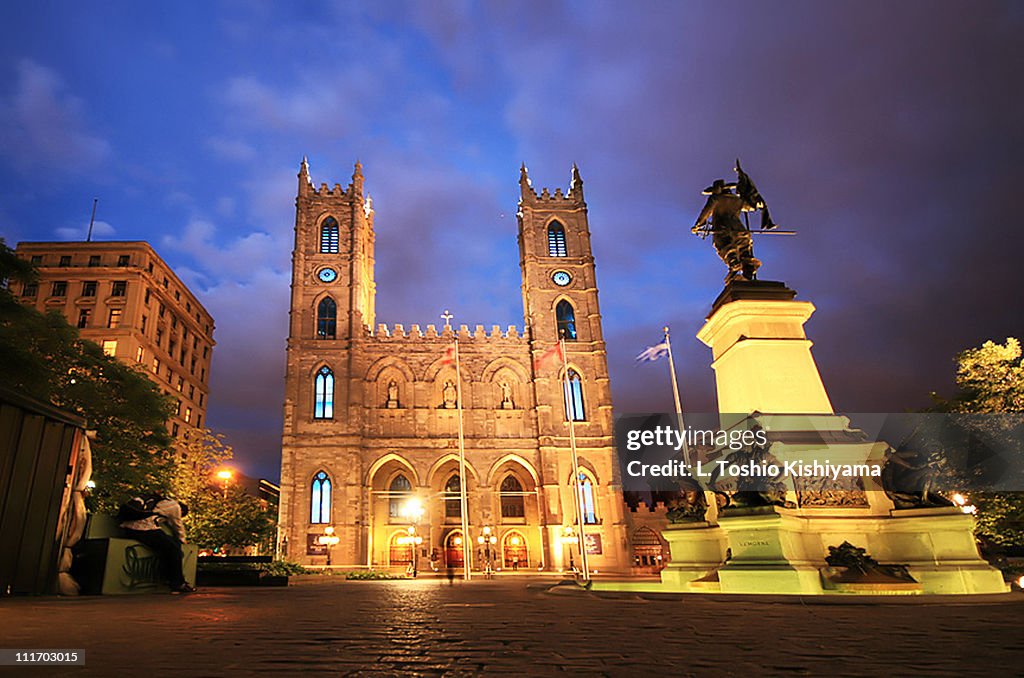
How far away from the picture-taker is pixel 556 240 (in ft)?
153

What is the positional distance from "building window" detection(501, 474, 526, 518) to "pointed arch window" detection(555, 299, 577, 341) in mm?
10982

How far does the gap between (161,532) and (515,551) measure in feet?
115

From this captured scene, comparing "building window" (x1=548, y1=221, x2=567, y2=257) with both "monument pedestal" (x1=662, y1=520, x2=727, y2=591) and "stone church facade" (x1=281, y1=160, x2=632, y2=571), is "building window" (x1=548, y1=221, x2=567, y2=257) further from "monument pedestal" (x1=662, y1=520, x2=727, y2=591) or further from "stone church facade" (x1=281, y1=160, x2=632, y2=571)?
"monument pedestal" (x1=662, y1=520, x2=727, y2=591)

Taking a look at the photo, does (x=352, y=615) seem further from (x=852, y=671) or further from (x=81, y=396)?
(x=81, y=396)

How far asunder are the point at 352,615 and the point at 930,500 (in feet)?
20.7

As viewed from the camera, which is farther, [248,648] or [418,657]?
[248,648]

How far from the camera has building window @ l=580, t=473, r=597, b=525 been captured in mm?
38906

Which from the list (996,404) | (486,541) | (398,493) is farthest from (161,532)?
(398,493)

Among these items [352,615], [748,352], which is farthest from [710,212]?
[352,615]

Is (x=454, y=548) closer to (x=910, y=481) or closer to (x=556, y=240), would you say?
(x=556, y=240)

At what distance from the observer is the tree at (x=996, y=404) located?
594 inches

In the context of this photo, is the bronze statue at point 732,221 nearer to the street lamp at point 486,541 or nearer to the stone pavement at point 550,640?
the stone pavement at point 550,640

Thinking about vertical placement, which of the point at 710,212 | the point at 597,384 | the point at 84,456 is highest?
the point at 597,384

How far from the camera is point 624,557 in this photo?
3778 cm
